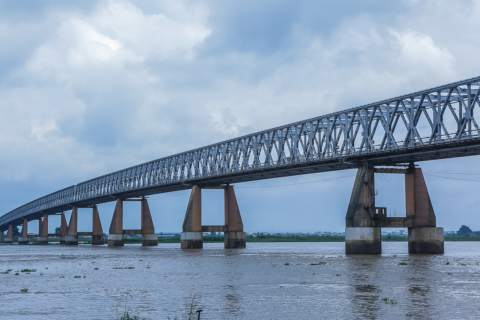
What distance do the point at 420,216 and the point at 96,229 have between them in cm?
11725

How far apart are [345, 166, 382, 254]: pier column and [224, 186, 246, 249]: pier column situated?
131 feet

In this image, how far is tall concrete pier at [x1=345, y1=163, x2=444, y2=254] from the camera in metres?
67.6

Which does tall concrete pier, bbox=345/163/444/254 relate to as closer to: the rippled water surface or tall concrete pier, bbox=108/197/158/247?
the rippled water surface

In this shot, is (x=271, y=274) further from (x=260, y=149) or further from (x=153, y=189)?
(x=153, y=189)

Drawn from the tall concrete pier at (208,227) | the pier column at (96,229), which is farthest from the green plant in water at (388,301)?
the pier column at (96,229)

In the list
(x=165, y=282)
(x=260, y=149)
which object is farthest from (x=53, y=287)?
(x=260, y=149)

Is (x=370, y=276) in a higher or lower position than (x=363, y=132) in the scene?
lower

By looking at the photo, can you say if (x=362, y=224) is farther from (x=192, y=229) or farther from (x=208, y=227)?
(x=192, y=229)

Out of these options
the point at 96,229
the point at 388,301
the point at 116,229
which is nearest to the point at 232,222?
the point at 116,229

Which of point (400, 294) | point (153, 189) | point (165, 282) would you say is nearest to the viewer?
point (400, 294)

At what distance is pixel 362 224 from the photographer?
221ft

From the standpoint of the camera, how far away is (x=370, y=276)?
3903 centimetres

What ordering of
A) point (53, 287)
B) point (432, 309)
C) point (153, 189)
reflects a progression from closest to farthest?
point (432, 309) → point (53, 287) → point (153, 189)

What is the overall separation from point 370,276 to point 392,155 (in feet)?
101
